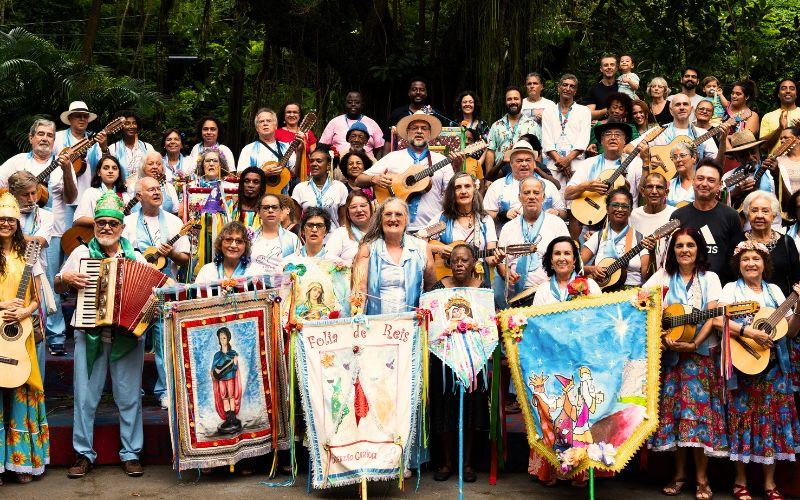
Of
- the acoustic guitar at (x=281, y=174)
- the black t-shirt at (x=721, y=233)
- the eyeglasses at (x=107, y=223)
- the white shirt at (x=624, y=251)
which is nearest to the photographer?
the eyeglasses at (x=107, y=223)

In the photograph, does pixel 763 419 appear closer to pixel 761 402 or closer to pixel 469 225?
pixel 761 402

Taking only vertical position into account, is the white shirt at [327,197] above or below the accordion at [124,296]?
above

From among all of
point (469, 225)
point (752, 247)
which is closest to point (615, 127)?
point (469, 225)

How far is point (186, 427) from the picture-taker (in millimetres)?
8344

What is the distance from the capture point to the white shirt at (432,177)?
11234 millimetres

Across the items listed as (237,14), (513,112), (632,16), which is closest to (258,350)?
(513,112)

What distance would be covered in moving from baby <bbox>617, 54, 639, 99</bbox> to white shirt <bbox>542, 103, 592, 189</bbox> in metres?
1.59

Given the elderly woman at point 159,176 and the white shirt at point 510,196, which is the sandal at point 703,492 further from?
the elderly woman at point 159,176

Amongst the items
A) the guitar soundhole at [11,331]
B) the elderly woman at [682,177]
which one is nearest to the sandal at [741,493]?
the elderly woman at [682,177]

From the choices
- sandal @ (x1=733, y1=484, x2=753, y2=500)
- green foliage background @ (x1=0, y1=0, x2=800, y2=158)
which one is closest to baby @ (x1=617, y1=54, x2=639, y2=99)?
green foliage background @ (x1=0, y1=0, x2=800, y2=158)

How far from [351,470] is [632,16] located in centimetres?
1155

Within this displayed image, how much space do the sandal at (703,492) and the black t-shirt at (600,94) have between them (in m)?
6.65

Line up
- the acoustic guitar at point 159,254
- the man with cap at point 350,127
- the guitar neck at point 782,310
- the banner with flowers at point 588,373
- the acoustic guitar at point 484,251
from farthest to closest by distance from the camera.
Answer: the man with cap at point 350,127, the acoustic guitar at point 159,254, the acoustic guitar at point 484,251, the guitar neck at point 782,310, the banner with flowers at point 588,373

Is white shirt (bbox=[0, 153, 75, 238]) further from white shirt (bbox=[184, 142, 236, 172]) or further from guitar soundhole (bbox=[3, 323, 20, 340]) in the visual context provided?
guitar soundhole (bbox=[3, 323, 20, 340])
